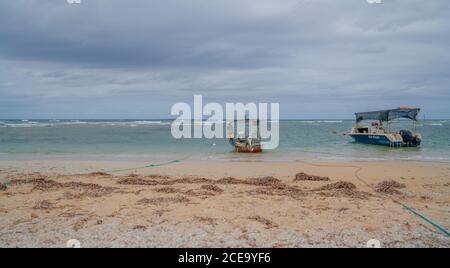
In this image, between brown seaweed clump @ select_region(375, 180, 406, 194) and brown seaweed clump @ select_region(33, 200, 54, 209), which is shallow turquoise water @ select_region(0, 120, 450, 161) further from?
brown seaweed clump @ select_region(33, 200, 54, 209)

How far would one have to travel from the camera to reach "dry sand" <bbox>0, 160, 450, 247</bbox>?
199 inches

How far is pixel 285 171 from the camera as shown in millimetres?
13398

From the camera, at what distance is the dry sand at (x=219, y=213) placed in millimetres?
5047

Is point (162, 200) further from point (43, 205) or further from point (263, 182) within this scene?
point (263, 182)

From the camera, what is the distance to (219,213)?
6418 millimetres

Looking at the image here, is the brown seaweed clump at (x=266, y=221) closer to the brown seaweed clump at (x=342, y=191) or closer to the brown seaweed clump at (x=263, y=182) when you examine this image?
the brown seaweed clump at (x=342, y=191)

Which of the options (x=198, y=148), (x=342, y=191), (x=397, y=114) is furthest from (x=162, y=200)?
(x=397, y=114)

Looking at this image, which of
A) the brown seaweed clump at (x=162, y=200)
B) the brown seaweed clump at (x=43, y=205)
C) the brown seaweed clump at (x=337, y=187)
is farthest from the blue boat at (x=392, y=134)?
the brown seaweed clump at (x=43, y=205)

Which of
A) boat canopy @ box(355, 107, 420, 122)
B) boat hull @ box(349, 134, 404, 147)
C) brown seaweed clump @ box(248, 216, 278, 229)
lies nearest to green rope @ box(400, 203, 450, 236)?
brown seaweed clump @ box(248, 216, 278, 229)

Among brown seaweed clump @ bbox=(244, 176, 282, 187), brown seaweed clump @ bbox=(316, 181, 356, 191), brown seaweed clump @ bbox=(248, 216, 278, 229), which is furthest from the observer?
brown seaweed clump @ bbox=(244, 176, 282, 187)
